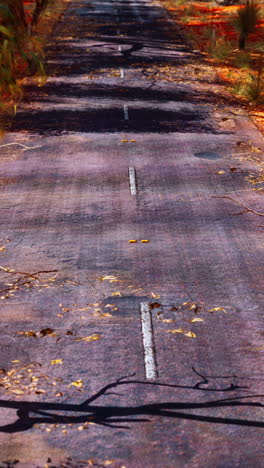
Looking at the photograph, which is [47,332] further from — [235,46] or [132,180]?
[235,46]

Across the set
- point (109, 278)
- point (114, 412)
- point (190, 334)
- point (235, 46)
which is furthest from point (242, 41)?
point (114, 412)

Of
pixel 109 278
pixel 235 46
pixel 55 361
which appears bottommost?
Answer: pixel 235 46

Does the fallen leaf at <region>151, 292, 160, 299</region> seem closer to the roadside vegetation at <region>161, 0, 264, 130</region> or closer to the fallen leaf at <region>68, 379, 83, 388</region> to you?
the fallen leaf at <region>68, 379, 83, 388</region>

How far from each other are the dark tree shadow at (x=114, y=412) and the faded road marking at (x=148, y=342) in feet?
→ 1.60

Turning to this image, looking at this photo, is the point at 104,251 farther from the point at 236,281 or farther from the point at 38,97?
the point at 38,97

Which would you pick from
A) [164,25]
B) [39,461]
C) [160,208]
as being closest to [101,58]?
[164,25]

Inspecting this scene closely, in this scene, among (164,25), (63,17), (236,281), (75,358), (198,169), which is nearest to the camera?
(75,358)

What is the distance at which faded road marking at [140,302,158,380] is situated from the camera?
21.3 feet

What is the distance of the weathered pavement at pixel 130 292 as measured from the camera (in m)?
5.59

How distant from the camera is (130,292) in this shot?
826 centimetres

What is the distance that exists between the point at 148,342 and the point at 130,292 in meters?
1.29

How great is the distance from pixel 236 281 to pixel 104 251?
2020 millimetres

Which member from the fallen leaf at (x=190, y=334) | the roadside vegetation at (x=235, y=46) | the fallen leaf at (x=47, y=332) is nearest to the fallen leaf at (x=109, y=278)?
the fallen leaf at (x=47, y=332)

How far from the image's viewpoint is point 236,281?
8547 millimetres
